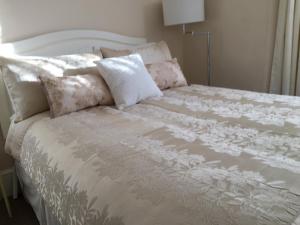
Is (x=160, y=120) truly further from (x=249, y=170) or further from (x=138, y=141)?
(x=249, y=170)

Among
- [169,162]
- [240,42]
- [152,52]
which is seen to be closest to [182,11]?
[152,52]

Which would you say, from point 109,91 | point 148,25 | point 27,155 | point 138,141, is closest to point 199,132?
point 138,141

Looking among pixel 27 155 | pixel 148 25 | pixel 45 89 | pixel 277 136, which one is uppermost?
pixel 148 25

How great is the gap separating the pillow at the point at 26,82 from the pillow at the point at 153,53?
778mm

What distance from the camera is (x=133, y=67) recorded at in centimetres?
198

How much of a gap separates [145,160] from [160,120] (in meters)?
0.51

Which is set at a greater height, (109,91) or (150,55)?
(150,55)

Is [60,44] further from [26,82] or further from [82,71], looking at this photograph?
[26,82]

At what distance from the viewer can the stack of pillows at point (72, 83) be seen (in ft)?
5.77

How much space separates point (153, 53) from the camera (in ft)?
8.11

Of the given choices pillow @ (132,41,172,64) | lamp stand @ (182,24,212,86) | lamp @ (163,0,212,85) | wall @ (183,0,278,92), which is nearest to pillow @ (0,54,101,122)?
pillow @ (132,41,172,64)

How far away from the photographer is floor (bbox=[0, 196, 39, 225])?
184cm

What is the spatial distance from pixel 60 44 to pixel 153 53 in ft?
2.64

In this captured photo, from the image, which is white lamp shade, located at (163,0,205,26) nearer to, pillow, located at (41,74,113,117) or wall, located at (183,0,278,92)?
wall, located at (183,0,278,92)
